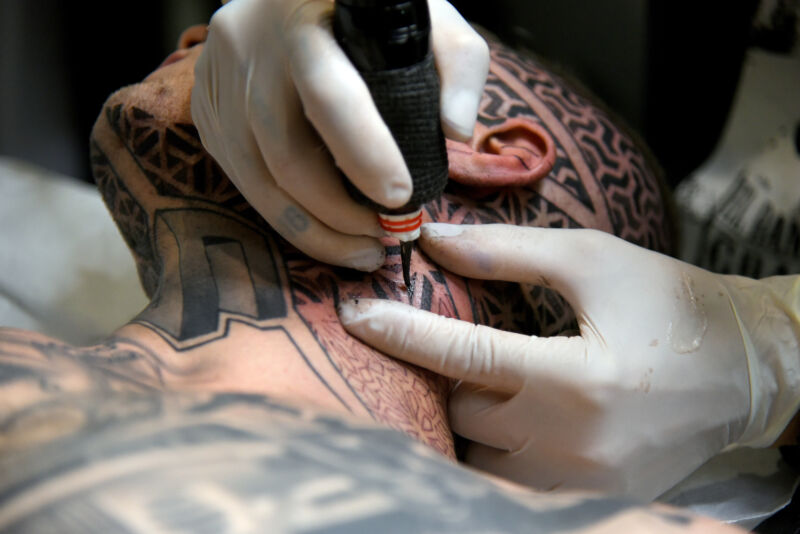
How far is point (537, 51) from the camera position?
88.3 inches

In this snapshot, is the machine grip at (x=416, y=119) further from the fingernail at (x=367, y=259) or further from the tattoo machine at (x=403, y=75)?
the fingernail at (x=367, y=259)

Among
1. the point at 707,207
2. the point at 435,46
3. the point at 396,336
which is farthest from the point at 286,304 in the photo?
the point at 707,207

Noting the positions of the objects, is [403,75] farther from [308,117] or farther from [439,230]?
[439,230]

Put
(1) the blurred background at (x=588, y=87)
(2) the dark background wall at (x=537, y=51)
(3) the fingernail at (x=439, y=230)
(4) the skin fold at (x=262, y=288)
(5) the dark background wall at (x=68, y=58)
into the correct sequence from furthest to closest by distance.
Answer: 1. (5) the dark background wall at (x=68, y=58)
2. (2) the dark background wall at (x=537, y=51)
3. (1) the blurred background at (x=588, y=87)
4. (3) the fingernail at (x=439, y=230)
5. (4) the skin fold at (x=262, y=288)

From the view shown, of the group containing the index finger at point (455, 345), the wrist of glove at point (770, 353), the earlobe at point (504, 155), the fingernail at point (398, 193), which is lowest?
the wrist of glove at point (770, 353)

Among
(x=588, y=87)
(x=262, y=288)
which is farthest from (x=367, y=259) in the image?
(x=588, y=87)

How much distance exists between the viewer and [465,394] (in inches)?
46.1

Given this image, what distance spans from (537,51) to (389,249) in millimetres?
1356

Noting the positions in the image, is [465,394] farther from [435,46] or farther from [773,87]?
[773,87]

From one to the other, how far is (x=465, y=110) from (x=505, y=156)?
337mm

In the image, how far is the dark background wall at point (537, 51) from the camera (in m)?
2.06

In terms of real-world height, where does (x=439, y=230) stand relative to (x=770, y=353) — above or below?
above

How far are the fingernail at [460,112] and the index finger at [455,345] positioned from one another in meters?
0.29

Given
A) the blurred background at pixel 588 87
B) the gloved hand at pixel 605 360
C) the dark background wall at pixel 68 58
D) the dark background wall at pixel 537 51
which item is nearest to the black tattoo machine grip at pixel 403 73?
the gloved hand at pixel 605 360
